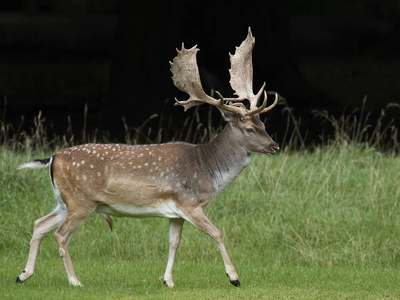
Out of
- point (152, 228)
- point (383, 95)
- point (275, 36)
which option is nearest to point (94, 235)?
point (152, 228)

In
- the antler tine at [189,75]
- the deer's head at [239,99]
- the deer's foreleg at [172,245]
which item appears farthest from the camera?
the antler tine at [189,75]

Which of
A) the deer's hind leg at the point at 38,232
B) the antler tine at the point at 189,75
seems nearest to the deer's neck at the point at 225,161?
the antler tine at the point at 189,75

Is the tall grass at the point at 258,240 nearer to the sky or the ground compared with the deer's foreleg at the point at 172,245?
nearer to the ground

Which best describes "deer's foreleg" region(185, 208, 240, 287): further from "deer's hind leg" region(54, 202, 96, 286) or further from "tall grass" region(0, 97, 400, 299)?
"deer's hind leg" region(54, 202, 96, 286)

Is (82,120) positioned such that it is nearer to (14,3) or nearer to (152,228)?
(152,228)

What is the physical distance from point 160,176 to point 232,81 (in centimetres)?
128

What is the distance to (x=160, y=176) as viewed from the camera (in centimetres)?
761

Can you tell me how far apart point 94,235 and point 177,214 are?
2.87 m

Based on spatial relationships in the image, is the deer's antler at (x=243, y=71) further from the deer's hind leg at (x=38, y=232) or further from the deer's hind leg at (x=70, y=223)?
the deer's hind leg at (x=38, y=232)

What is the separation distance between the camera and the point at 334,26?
2656cm

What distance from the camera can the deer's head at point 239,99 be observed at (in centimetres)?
768

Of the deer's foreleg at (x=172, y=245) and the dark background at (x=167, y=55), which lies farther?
the dark background at (x=167, y=55)

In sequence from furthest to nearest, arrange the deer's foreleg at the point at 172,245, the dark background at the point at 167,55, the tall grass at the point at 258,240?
the dark background at the point at 167,55, the tall grass at the point at 258,240, the deer's foreleg at the point at 172,245

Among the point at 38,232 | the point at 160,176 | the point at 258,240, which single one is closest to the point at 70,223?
the point at 38,232
